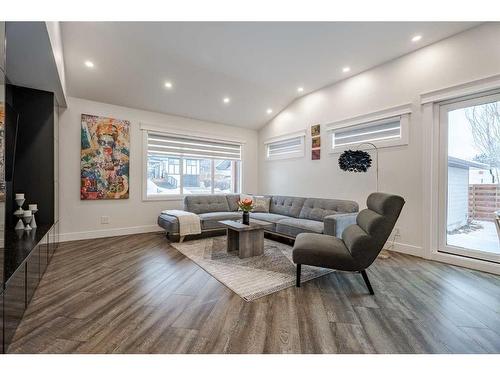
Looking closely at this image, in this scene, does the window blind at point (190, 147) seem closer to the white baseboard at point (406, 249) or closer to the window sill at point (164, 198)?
the window sill at point (164, 198)

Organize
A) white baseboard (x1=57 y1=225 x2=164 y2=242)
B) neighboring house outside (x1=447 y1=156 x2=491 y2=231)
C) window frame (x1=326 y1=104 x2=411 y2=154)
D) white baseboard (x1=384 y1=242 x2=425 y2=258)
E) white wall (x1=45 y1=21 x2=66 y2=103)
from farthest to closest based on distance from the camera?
white baseboard (x1=57 y1=225 x2=164 y2=242)
window frame (x1=326 y1=104 x2=411 y2=154)
white baseboard (x1=384 y1=242 x2=425 y2=258)
neighboring house outside (x1=447 y1=156 x2=491 y2=231)
white wall (x1=45 y1=21 x2=66 y2=103)

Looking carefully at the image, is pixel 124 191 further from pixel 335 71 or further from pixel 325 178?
pixel 335 71

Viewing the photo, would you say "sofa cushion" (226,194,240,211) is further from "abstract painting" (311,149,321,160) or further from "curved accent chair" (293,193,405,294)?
"curved accent chair" (293,193,405,294)

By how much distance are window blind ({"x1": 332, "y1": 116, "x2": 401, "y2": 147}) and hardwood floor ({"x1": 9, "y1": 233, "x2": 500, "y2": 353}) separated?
214cm

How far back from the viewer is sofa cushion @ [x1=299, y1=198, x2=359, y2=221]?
4.00 metres

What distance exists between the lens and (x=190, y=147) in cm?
548

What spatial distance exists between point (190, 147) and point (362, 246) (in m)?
4.34

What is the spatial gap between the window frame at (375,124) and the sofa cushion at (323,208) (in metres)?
1.03

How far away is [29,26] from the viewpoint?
1925 mm

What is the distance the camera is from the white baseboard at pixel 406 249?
3.46m

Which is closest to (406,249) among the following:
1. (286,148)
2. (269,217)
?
(269,217)

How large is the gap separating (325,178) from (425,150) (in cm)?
173

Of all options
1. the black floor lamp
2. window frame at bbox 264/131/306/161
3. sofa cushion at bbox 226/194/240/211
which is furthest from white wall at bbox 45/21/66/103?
window frame at bbox 264/131/306/161
